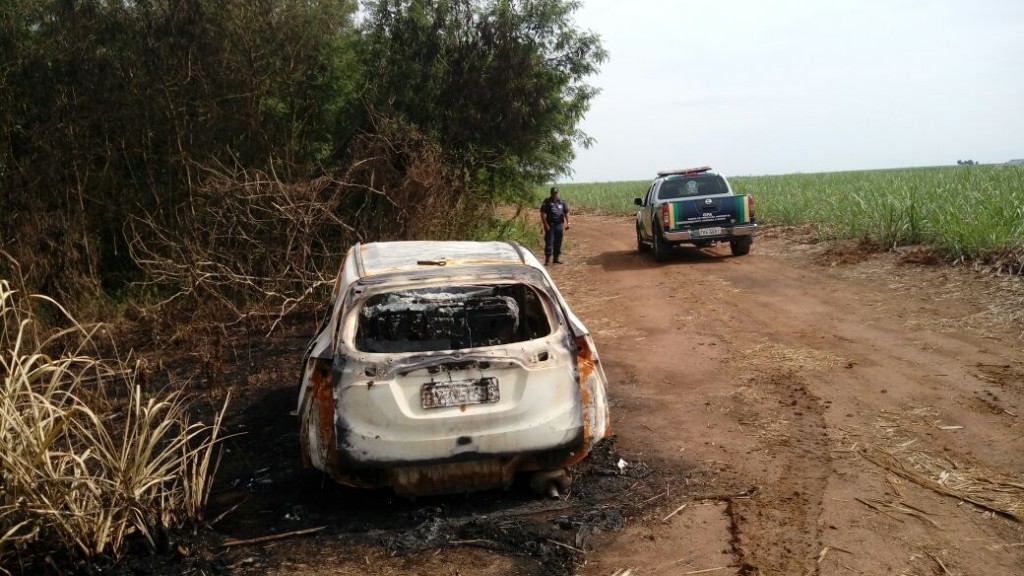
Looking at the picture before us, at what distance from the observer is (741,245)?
17953 millimetres

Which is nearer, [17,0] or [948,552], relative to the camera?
[948,552]

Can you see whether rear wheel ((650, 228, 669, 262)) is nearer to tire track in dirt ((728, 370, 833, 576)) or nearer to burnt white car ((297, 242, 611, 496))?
tire track in dirt ((728, 370, 833, 576))

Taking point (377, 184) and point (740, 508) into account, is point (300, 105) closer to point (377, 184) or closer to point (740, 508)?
point (377, 184)

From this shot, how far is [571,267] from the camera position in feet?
60.4

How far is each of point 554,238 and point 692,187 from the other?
10.3ft

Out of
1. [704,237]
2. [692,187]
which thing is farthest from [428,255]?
[692,187]

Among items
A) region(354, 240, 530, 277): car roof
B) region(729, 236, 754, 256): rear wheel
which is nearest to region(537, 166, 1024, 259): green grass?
region(729, 236, 754, 256): rear wheel

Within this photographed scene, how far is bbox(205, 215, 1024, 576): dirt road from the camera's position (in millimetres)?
4551

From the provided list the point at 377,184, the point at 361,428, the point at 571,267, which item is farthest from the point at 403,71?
the point at 361,428

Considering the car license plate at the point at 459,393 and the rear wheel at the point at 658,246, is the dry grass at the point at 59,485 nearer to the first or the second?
the car license plate at the point at 459,393

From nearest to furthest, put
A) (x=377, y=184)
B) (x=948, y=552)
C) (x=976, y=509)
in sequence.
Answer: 1. (x=948, y=552)
2. (x=976, y=509)
3. (x=377, y=184)

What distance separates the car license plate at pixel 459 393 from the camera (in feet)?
16.3

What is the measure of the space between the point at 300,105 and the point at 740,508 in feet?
43.5

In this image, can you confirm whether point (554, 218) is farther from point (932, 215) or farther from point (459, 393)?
point (459, 393)
